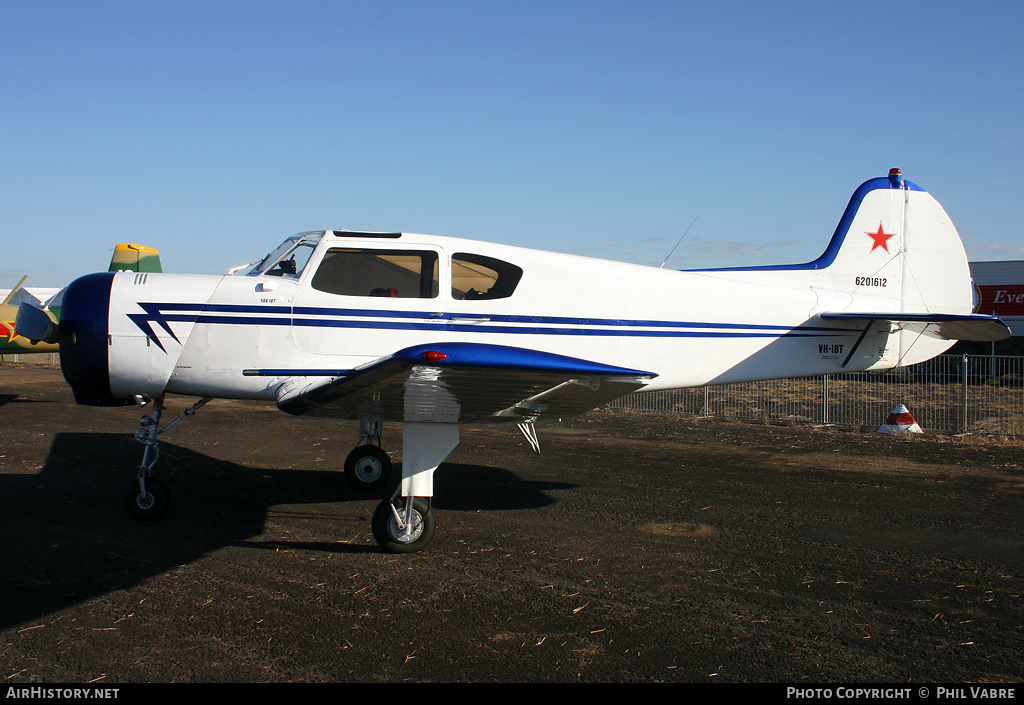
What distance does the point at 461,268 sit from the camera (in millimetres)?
6242

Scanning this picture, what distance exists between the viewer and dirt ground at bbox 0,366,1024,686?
12.3 feet

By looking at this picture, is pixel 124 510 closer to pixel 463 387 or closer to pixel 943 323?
pixel 463 387

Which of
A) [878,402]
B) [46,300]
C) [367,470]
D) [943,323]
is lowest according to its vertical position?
[367,470]

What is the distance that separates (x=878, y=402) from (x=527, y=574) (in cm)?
1488

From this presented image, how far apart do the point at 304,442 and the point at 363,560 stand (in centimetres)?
585

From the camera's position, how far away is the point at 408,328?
608 cm

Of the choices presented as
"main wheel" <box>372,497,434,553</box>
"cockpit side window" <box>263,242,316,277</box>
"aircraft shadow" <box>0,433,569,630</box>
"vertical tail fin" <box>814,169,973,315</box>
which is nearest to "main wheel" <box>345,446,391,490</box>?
"aircraft shadow" <box>0,433,569,630</box>

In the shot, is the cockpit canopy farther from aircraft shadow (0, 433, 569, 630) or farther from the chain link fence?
the chain link fence

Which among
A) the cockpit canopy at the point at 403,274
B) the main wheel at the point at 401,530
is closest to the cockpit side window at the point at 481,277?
the cockpit canopy at the point at 403,274

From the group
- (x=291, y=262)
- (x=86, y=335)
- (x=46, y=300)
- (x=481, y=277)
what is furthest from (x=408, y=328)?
(x=46, y=300)

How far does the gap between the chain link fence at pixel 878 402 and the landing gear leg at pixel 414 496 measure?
26.0 feet

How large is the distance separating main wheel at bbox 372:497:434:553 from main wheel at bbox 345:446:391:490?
2165mm

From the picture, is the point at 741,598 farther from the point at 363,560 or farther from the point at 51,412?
the point at 51,412
